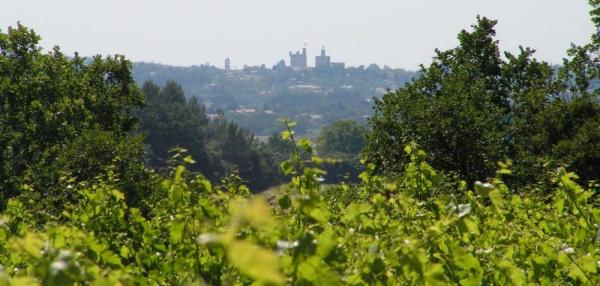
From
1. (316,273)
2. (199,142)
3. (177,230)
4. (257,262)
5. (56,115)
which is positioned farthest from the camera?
(199,142)

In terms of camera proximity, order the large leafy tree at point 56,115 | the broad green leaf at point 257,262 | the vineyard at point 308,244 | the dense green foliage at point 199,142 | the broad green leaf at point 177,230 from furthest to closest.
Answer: the dense green foliage at point 199,142
the large leafy tree at point 56,115
the broad green leaf at point 177,230
the vineyard at point 308,244
the broad green leaf at point 257,262

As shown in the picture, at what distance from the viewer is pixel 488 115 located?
3200cm

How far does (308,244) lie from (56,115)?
31.0 meters

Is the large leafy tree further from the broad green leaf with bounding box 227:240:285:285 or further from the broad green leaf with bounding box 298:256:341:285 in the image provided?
the broad green leaf with bounding box 227:240:285:285

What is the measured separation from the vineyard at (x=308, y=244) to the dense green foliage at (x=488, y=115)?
22045mm

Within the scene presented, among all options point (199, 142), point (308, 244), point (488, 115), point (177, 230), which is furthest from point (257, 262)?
point (199, 142)

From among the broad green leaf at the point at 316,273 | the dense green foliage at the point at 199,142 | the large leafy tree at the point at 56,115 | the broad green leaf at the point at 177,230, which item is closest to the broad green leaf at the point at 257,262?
the broad green leaf at the point at 316,273

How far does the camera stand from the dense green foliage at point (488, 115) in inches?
1201

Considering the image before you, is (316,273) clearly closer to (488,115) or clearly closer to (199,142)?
(488,115)

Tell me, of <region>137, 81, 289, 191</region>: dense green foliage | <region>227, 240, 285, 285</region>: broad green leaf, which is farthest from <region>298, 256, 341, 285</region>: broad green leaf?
<region>137, 81, 289, 191</region>: dense green foliage

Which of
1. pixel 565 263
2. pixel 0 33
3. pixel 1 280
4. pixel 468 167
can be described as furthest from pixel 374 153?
pixel 1 280

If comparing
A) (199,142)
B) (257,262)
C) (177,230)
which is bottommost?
(199,142)

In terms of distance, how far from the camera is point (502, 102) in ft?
120

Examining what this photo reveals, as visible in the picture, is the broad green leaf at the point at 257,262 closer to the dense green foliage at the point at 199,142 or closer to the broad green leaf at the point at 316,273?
the broad green leaf at the point at 316,273
